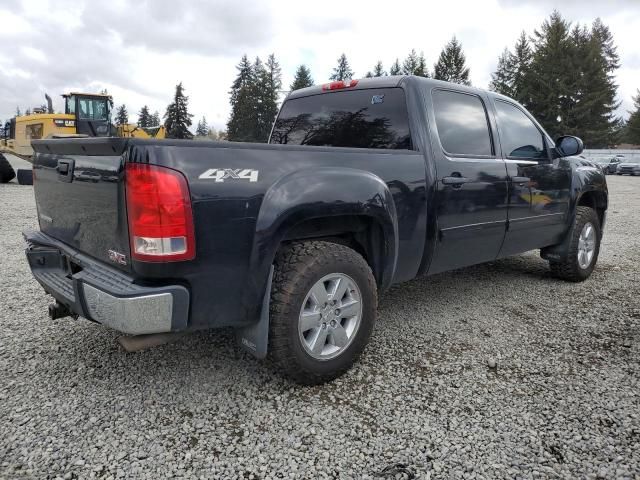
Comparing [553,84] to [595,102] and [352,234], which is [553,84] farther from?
[352,234]

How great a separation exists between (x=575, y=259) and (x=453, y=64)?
67035mm

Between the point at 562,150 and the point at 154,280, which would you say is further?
the point at 562,150

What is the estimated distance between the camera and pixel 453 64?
65.4 meters

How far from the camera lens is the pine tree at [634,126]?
5824 cm

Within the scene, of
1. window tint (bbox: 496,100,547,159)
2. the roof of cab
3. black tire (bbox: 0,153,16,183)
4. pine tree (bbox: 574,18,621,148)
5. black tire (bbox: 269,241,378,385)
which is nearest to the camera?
black tire (bbox: 269,241,378,385)

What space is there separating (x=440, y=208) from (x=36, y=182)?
275 cm

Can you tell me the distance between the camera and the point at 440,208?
333 centimetres

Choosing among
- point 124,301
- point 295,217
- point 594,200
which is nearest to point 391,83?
point 295,217

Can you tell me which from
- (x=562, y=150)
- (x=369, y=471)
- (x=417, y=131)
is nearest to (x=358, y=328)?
(x=369, y=471)

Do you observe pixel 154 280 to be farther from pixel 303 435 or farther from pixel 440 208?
pixel 440 208

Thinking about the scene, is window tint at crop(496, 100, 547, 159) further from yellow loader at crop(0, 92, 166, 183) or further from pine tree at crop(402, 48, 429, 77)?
pine tree at crop(402, 48, 429, 77)

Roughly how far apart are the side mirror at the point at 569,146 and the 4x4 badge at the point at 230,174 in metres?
3.58

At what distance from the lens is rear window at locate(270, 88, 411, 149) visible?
341cm

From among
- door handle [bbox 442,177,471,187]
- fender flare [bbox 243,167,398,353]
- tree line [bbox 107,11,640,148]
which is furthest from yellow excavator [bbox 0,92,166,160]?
tree line [bbox 107,11,640,148]
